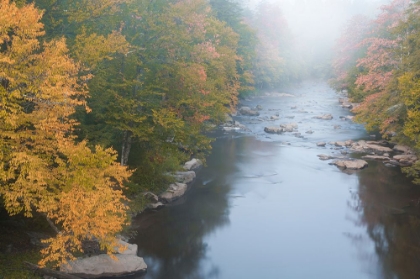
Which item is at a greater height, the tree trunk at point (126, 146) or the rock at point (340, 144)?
the rock at point (340, 144)

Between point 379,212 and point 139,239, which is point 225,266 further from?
point 379,212

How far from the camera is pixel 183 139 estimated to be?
22.0 m

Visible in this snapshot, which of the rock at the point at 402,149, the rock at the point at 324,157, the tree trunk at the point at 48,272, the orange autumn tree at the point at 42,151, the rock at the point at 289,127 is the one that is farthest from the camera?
the rock at the point at 289,127

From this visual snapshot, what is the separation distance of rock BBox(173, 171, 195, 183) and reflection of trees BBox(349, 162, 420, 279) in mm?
9780

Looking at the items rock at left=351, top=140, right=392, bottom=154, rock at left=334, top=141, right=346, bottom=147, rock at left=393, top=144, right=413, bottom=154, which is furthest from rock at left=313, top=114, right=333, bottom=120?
rock at left=393, top=144, right=413, bottom=154

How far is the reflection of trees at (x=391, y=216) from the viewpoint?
1616 cm

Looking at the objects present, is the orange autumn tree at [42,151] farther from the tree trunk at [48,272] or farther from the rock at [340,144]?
the rock at [340,144]

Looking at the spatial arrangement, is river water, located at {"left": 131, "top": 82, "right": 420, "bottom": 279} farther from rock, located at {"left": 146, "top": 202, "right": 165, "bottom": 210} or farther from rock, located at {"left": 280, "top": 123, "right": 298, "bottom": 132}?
rock, located at {"left": 280, "top": 123, "right": 298, "bottom": 132}

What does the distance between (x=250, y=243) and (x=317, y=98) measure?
48.2m

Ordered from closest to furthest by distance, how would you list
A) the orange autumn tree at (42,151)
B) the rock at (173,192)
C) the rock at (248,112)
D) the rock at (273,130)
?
Answer: the orange autumn tree at (42,151) → the rock at (173,192) → the rock at (273,130) → the rock at (248,112)

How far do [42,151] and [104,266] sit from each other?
16.0 feet

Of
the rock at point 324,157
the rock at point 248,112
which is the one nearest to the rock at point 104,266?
the rock at point 324,157

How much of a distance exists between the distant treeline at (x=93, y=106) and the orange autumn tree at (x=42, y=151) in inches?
1.6

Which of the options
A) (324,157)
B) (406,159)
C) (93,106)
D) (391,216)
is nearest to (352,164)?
(324,157)
